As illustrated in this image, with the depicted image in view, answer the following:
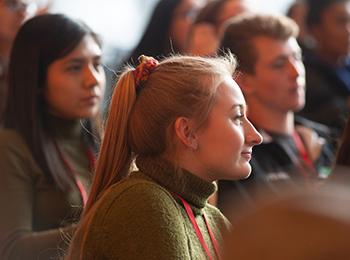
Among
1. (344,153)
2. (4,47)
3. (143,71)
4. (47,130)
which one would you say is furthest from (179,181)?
(4,47)

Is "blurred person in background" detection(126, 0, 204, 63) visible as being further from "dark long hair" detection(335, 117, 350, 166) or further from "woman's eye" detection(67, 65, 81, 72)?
"dark long hair" detection(335, 117, 350, 166)

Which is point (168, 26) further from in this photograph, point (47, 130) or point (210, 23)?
point (47, 130)

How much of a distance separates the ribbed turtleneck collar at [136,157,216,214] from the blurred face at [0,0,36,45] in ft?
5.28

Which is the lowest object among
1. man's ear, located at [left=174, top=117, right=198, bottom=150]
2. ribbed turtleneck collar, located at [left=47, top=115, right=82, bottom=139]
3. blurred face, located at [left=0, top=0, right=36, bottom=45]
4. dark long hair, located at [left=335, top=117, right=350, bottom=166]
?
ribbed turtleneck collar, located at [left=47, top=115, right=82, bottom=139]

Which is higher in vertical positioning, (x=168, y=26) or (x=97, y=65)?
(x=97, y=65)

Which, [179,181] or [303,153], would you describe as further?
[303,153]

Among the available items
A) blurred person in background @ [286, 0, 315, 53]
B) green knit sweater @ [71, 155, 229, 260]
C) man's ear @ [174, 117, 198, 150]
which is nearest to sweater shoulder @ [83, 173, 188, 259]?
green knit sweater @ [71, 155, 229, 260]

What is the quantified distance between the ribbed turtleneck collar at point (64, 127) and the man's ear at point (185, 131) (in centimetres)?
79

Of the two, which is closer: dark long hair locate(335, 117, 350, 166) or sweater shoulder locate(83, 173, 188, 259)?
sweater shoulder locate(83, 173, 188, 259)

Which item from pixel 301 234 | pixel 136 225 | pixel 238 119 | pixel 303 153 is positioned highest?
pixel 301 234

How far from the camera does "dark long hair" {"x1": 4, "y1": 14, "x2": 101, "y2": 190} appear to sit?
226 cm

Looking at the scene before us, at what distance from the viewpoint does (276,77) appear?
107 inches

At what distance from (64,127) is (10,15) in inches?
35.4

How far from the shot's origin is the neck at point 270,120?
8.88 feet
